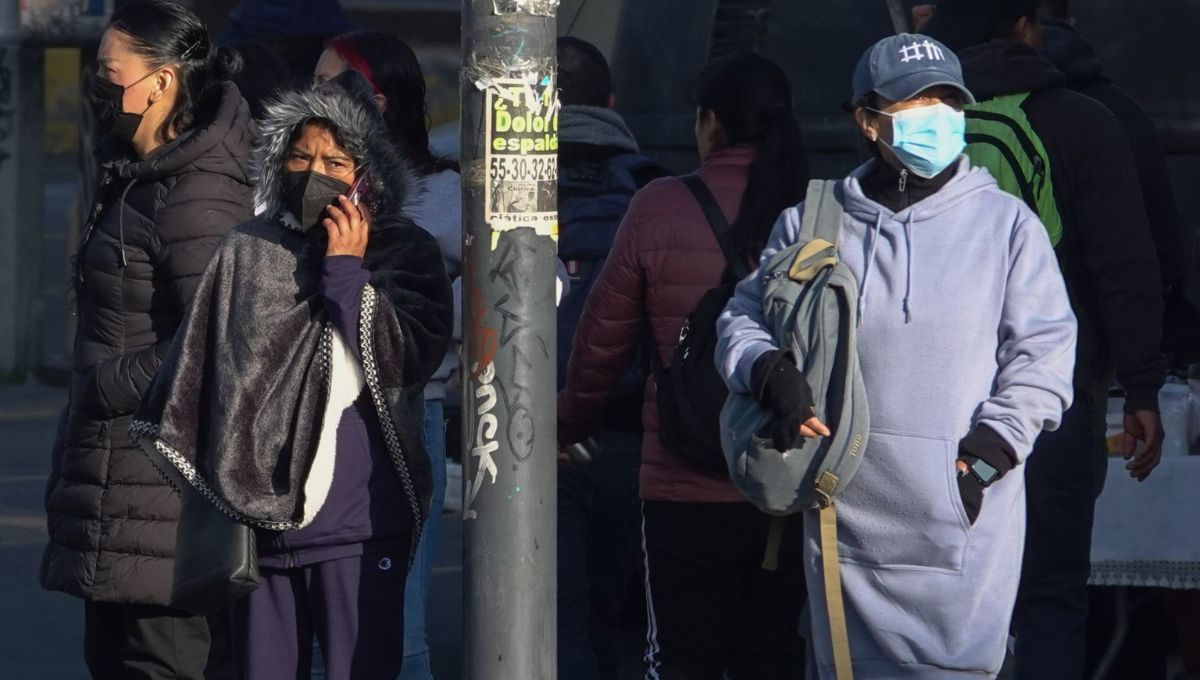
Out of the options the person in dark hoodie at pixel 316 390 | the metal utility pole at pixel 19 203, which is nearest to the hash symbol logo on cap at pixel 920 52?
the person in dark hoodie at pixel 316 390

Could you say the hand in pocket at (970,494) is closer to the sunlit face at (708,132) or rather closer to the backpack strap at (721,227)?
the backpack strap at (721,227)

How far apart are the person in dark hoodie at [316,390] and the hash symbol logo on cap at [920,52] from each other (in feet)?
3.33

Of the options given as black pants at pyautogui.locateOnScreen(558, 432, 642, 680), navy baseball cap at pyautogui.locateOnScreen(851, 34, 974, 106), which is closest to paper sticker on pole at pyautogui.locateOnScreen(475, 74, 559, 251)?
navy baseball cap at pyautogui.locateOnScreen(851, 34, 974, 106)

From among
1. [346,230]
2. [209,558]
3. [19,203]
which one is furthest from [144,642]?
[19,203]

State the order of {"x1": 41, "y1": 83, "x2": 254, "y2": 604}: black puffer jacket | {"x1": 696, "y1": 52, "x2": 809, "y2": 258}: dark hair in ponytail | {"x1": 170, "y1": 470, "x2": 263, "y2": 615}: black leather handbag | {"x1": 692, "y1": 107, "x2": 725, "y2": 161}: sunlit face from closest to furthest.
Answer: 1. {"x1": 170, "y1": 470, "x2": 263, "y2": 615}: black leather handbag
2. {"x1": 41, "y1": 83, "x2": 254, "y2": 604}: black puffer jacket
3. {"x1": 696, "y1": 52, "x2": 809, "y2": 258}: dark hair in ponytail
4. {"x1": 692, "y1": 107, "x2": 725, "y2": 161}: sunlit face

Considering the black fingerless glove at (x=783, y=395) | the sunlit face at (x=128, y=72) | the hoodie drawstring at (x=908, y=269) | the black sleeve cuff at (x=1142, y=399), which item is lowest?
the black fingerless glove at (x=783, y=395)

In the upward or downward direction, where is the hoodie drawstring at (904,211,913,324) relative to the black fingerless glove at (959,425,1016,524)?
upward

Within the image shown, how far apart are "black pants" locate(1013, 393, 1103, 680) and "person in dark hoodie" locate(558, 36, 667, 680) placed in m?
0.99

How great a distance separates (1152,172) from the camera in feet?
16.2

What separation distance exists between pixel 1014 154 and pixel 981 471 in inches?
44.0

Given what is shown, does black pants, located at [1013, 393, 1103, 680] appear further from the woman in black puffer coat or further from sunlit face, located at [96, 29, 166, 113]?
sunlit face, located at [96, 29, 166, 113]

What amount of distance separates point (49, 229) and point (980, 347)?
591 inches

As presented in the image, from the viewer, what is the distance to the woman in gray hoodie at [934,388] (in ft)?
11.8

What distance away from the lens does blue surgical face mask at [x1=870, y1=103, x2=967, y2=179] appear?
3.74 m
